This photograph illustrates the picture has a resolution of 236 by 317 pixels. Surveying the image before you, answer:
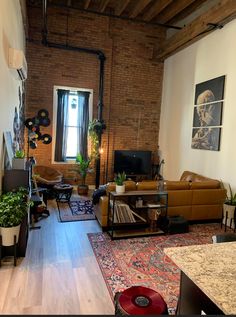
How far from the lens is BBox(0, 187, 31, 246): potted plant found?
268cm

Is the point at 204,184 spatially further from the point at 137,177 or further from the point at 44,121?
the point at 44,121

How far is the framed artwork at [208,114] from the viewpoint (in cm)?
480

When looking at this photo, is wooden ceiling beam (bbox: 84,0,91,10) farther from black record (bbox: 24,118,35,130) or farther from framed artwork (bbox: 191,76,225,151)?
framed artwork (bbox: 191,76,225,151)

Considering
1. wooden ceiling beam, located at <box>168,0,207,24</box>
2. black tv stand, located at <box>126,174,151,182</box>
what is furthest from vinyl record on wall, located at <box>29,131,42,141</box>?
wooden ceiling beam, located at <box>168,0,207,24</box>

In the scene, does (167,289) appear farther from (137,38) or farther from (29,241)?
(137,38)

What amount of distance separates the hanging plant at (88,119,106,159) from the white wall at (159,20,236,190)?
190cm

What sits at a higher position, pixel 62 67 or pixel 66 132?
pixel 62 67

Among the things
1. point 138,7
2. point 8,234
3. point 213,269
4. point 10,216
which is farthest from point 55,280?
point 138,7

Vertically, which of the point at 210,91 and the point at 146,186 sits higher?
the point at 210,91

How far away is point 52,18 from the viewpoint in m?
6.23

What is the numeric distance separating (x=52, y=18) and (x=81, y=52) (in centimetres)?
107

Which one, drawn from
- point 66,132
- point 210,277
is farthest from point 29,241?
point 66,132

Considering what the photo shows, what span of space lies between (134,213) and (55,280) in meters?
1.74

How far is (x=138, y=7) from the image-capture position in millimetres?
5805
